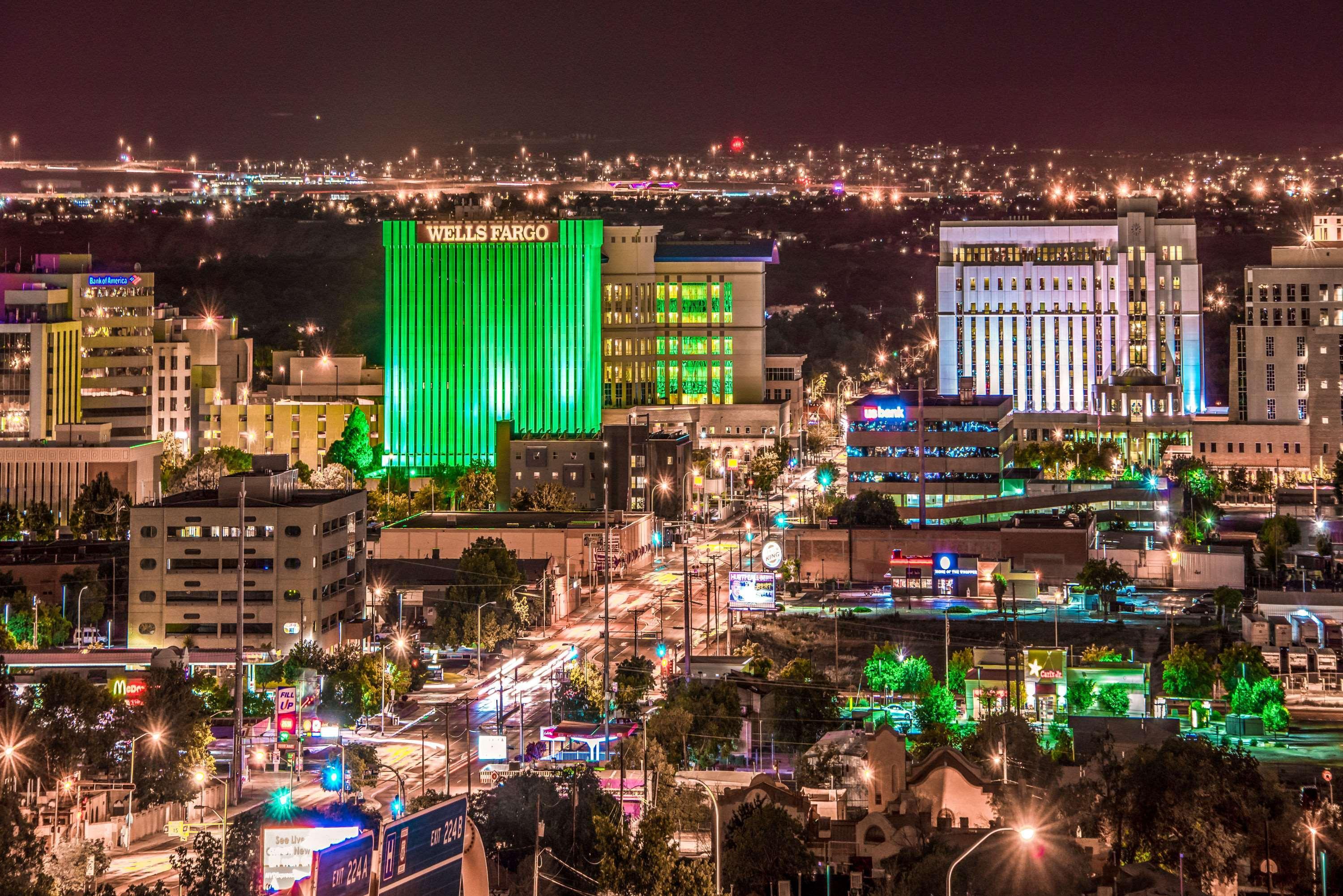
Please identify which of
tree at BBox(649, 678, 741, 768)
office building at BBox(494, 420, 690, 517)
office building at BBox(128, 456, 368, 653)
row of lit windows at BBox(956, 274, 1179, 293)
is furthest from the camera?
row of lit windows at BBox(956, 274, 1179, 293)

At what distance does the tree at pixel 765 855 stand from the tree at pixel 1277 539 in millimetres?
58882

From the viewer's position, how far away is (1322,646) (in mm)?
75375

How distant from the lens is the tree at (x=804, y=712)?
63062 mm

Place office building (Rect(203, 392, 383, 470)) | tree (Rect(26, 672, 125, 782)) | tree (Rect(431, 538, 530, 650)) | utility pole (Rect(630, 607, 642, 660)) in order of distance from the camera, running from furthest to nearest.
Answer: office building (Rect(203, 392, 383, 470)) < tree (Rect(431, 538, 530, 650)) < utility pole (Rect(630, 607, 642, 660)) < tree (Rect(26, 672, 125, 782))

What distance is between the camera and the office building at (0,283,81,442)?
127625 mm

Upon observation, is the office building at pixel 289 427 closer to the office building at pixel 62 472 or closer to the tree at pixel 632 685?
the office building at pixel 62 472

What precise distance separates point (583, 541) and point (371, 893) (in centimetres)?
7108

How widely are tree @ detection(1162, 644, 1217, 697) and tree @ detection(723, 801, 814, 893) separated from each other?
29486 mm

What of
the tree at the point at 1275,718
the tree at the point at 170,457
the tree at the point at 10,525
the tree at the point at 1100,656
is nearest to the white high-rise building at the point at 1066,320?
the tree at the point at 170,457

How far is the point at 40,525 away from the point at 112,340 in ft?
109

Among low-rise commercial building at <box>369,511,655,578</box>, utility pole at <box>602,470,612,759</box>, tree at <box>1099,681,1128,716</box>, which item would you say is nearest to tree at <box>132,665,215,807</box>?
utility pole at <box>602,470,612,759</box>

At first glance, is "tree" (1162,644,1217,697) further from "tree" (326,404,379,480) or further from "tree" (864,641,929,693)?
"tree" (326,404,379,480)

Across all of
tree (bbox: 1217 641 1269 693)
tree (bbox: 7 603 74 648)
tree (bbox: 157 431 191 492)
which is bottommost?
tree (bbox: 1217 641 1269 693)

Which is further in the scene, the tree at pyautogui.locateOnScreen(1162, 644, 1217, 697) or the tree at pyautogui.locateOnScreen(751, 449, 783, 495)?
the tree at pyautogui.locateOnScreen(751, 449, 783, 495)
